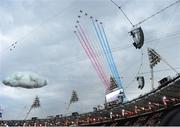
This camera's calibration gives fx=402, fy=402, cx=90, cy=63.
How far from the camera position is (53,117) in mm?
155375

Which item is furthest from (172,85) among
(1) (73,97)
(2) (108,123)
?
(1) (73,97)

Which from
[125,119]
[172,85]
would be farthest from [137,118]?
[172,85]

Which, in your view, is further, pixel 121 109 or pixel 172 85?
pixel 121 109

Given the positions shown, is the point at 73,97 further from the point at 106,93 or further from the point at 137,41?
the point at 137,41

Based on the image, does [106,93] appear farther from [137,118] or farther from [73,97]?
[137,118]

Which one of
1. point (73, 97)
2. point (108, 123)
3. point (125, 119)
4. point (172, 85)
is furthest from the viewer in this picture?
point (73, 97)

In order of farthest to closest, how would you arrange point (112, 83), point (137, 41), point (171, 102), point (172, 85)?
point (112, 83)
point (172, 85)
point (171, 102)
point (137, 41)

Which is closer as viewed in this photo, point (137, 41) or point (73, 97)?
point (137, 41)

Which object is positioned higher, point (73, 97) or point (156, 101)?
point (73, 97)

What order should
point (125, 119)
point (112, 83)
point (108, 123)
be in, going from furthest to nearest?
point (112, 83), point (108, 123), point (125, 119)

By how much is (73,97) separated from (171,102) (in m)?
78.8

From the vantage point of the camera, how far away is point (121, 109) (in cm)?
11269

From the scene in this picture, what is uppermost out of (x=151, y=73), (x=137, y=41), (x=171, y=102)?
A: (x=151, y=73)

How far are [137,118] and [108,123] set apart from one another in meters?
12.4
